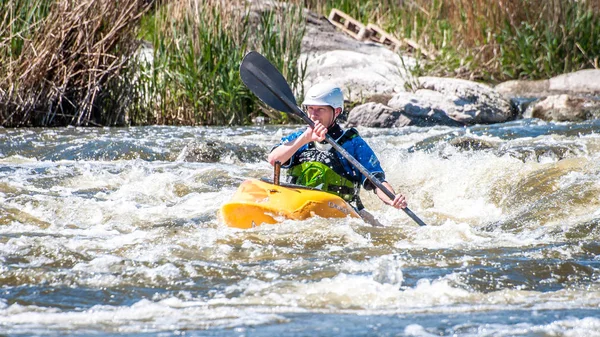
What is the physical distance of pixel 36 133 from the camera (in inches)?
339

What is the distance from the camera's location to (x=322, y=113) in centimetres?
491

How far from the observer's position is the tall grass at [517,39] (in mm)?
11812

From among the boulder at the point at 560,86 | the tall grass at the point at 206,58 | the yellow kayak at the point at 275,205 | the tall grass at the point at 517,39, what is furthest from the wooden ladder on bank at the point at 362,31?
the yellow kayak at the point at 275,205

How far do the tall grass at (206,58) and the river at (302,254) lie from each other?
2.16m

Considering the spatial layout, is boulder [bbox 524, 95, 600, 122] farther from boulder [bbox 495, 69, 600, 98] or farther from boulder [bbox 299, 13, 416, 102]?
boulder [bbox 299, 13, 416, 102]

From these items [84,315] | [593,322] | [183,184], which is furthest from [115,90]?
[593,322]

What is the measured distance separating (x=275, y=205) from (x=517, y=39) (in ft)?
26.6

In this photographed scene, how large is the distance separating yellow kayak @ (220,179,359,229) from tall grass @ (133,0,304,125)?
4.95 m

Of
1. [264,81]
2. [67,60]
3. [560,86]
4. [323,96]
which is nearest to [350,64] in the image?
[560,86]

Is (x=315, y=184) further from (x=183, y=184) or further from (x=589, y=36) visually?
(x=589, y=36)

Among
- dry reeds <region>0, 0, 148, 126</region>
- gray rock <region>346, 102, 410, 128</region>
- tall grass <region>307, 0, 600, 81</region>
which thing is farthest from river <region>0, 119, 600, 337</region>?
tall grass <region>307, 0, 600, 81</region>

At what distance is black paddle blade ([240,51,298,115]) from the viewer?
17.7 feet

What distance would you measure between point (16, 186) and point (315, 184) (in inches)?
89.1

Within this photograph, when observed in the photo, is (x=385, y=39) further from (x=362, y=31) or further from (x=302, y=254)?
(x=302, y=254)
